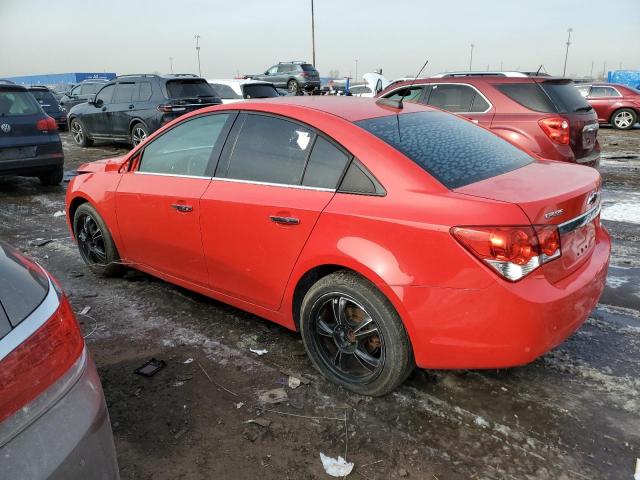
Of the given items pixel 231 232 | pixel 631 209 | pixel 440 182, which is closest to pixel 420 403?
pixel 440 182

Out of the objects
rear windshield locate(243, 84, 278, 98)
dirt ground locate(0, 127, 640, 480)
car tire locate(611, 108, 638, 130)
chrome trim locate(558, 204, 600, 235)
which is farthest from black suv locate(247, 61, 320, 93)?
chrome trim locate(558, 204, 600, 235)

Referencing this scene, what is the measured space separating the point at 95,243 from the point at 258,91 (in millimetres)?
9715

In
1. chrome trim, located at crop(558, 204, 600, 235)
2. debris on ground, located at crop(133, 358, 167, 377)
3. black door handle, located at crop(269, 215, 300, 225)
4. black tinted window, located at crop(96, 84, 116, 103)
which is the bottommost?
debris on ground, located at crop(133, 358, 167, 377)

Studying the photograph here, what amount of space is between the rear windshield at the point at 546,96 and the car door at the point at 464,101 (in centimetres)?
31

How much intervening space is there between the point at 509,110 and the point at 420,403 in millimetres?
5258

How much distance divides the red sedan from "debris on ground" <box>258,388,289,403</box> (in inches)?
10.9

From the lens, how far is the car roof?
299 cm

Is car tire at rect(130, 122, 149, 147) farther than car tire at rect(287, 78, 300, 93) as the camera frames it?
No

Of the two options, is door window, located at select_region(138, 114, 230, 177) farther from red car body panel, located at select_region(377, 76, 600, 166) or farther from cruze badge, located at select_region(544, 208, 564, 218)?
red car body panel, located at select_region(377, 76, 600, 166)

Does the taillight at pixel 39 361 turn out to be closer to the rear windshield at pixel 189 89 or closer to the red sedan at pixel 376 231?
the red sedan at pixel 376 231

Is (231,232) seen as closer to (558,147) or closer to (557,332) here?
(557,332)

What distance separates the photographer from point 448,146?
290 centimetres

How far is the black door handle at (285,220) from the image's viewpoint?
9.12 ft

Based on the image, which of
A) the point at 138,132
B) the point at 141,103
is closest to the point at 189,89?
the point at 141,103
